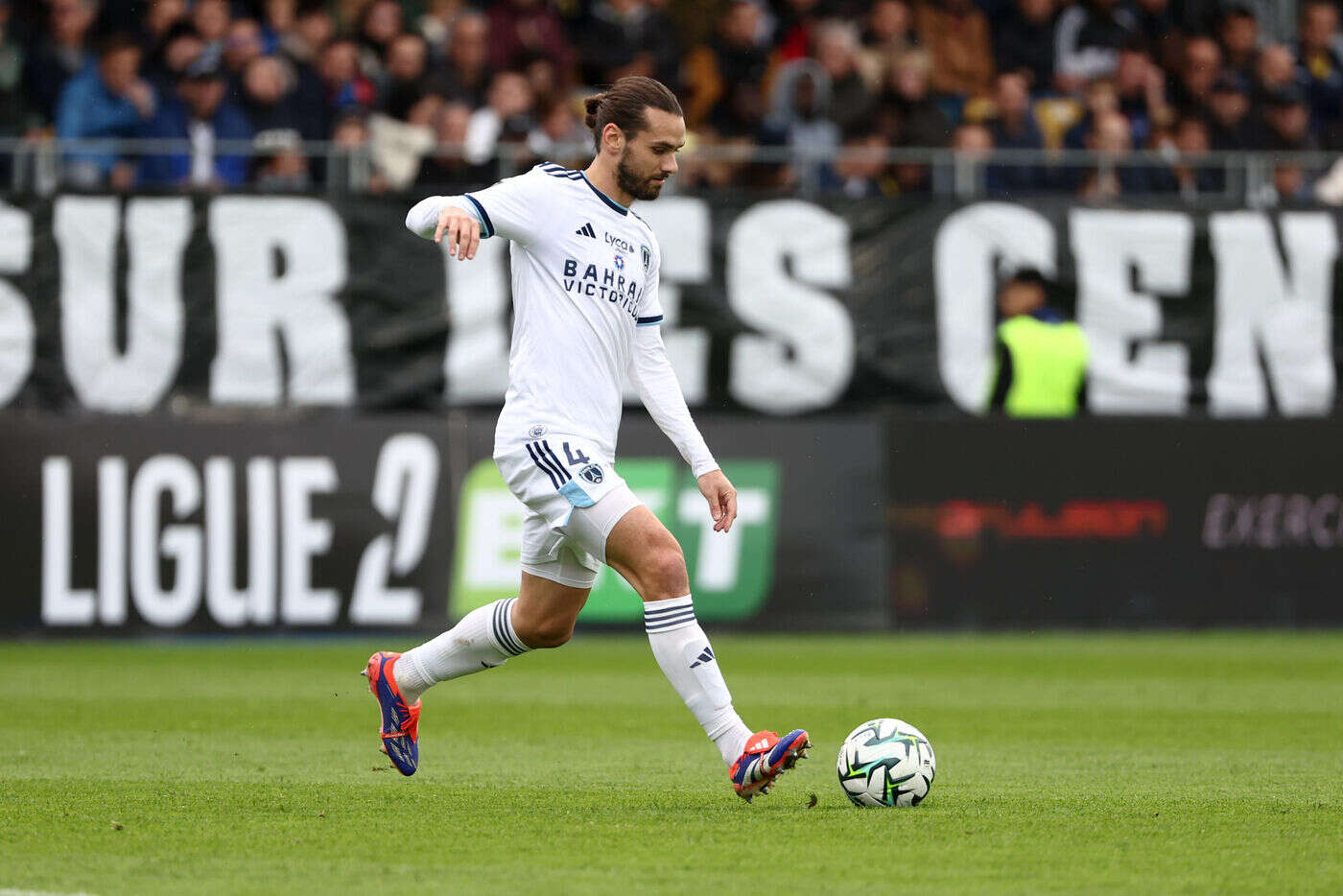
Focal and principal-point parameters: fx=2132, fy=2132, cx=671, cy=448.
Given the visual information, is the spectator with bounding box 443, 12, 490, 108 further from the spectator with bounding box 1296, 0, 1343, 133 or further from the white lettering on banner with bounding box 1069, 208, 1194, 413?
the spectator with bounding box 1296, 0, 1343, 133

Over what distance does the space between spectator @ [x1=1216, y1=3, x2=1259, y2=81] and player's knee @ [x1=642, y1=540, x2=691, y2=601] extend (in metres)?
13.3

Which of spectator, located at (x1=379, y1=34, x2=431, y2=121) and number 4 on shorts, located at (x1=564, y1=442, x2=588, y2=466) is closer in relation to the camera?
number 4 on shorts, located at (x1=564, y1=442, x2=588, y2=466)

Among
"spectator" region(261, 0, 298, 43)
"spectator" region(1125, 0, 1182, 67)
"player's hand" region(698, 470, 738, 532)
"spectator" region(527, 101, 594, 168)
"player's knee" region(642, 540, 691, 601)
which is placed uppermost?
"spectator" region(1125, 0, 1182, 67)

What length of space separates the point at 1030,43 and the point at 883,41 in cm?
150

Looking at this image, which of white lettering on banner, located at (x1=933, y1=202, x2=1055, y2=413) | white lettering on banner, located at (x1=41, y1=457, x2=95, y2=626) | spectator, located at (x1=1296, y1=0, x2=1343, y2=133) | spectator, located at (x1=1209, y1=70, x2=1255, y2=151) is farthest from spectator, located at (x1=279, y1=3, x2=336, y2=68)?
spectator, located at (x1=1296, y1=0, x2=1343, y2=133)

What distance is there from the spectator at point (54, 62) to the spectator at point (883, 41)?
627 cm

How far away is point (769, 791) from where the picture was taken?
23.2ft

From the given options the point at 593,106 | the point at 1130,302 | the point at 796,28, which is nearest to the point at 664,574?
the point at 593,106

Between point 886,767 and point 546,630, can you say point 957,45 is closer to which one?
point 546,630

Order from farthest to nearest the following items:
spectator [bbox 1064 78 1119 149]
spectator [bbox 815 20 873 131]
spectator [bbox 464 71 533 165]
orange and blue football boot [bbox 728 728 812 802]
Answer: spectator [bbox 1064 78 1119 149] → spectator [bbox 815 20 873 131] → spectator [bbox 464 71 533 165] → orange and blue football boot [bbox 728 728 812 802]

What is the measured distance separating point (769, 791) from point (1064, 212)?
10211mm

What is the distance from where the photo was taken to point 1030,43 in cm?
1859

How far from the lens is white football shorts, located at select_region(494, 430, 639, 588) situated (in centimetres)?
661

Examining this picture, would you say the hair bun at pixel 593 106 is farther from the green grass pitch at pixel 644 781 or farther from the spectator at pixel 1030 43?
the spectator at pixel 1030 43
